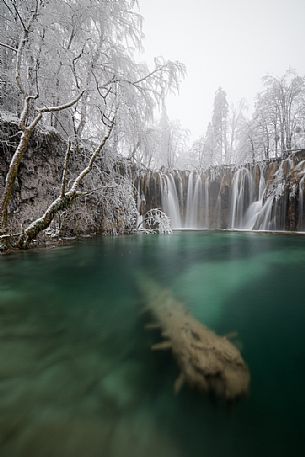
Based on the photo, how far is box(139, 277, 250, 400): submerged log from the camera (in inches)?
57.2

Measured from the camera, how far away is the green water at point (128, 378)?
113 cm

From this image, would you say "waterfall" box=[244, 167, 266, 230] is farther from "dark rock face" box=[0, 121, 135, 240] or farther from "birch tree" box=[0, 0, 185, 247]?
"birch tree" box=[0, 0, 185, 247]

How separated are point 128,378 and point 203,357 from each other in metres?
0.56

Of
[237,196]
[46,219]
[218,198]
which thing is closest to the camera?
[46,219]

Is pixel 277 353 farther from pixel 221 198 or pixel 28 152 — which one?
pixel 221 198

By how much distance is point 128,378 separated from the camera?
1599 millimetres

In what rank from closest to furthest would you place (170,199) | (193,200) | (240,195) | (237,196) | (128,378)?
(128,378) < (240,195) < (237,196) < (170,199) < (193,200)

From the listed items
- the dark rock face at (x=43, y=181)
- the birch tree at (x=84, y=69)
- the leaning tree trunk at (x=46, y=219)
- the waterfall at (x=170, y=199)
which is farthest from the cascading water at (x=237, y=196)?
the leaning tree trunk at (x=46, y=219)

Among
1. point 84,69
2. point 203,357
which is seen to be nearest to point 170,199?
point 84,69

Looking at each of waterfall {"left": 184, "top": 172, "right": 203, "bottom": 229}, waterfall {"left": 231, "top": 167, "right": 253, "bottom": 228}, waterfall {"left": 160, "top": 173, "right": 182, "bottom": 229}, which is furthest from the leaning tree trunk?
waterfall {"left": 231, "top": 167, "right": 253, "bottom": 228}

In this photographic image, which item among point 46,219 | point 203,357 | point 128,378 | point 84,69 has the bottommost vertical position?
point 128,378

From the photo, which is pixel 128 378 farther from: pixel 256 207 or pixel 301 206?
pixel 256 207

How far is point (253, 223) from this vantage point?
16.5 m

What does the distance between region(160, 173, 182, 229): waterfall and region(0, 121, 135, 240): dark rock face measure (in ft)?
31.0
